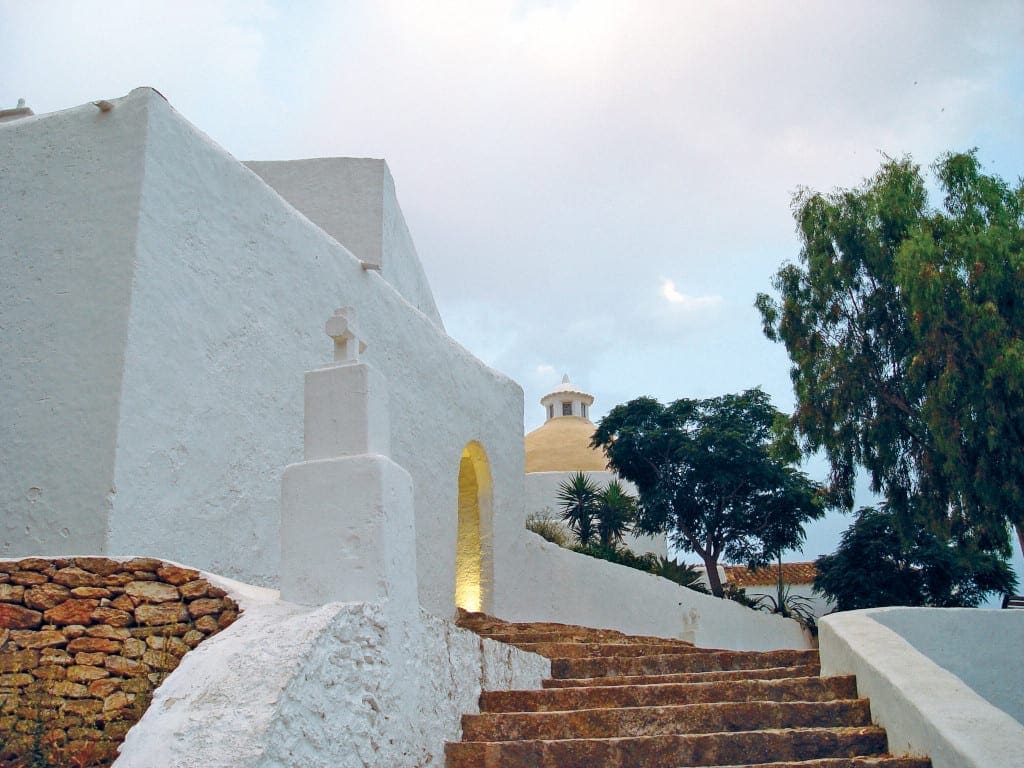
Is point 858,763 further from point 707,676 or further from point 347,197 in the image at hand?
point 347,197

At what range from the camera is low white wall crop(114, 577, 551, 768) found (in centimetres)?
351

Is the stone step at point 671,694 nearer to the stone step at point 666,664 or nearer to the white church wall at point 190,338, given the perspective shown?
the stone step at point 666,664

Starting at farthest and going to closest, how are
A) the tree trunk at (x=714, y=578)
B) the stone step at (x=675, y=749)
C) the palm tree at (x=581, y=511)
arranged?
the tree trunk at (x=714, y=578) < the palm tree at (x=581, y=511) < the stone step at (x=675, y=749)

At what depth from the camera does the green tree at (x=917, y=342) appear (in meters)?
11.6

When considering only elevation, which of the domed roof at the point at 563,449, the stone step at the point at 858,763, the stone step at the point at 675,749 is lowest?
the stone step at the point at 858,763

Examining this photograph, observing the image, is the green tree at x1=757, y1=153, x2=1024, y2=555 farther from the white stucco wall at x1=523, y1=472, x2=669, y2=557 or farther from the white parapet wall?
the white stucco wall at x1=523, y1=472, x2=669, y2=557

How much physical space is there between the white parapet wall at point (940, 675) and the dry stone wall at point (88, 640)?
337 centimetres

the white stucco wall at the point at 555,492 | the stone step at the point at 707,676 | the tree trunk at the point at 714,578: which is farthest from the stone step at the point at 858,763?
the white stucco wall at the point at 555,492

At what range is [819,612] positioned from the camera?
2444cm

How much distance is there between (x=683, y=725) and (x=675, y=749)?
0.39 meters

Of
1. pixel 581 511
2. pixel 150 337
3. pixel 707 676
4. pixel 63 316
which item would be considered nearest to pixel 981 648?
pixel 707 676

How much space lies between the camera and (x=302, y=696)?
12.3 ft

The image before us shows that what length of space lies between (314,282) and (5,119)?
310cm

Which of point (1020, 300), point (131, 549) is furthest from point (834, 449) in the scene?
point (131, 549)
